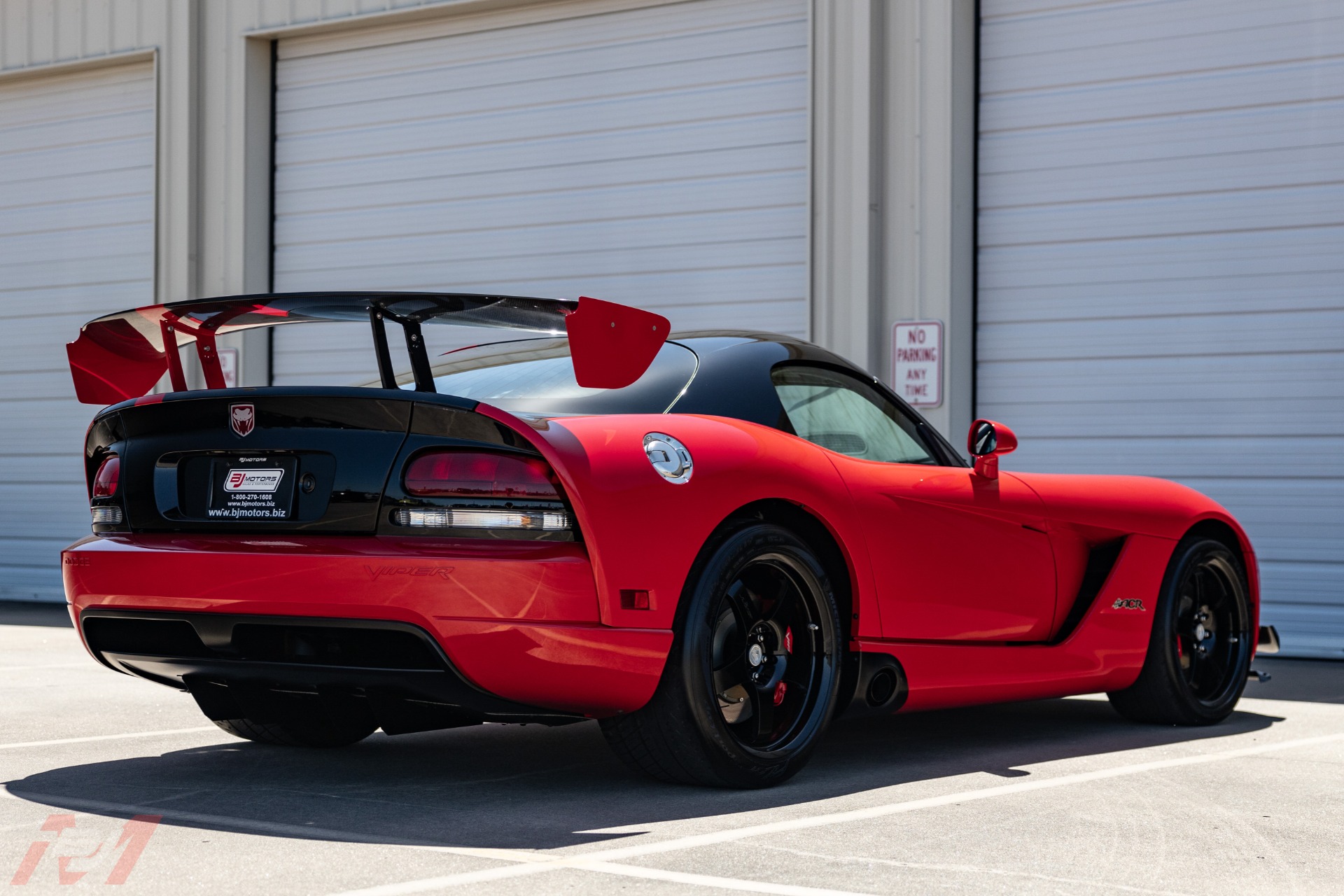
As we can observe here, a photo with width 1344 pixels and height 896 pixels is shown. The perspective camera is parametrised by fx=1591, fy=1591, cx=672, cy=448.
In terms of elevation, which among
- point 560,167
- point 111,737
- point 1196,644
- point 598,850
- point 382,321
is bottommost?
point 111,737

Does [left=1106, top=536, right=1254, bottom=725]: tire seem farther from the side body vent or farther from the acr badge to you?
the acr badge

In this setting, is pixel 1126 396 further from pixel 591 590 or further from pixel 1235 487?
pixel 591 590

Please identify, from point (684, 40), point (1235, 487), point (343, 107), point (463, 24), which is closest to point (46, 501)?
point (343, 107)

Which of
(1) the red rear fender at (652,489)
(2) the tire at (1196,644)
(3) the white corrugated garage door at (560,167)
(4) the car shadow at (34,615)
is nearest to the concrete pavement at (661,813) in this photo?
(2) the tire at (1196,644)

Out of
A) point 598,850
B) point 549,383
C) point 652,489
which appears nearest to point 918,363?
point 549,383

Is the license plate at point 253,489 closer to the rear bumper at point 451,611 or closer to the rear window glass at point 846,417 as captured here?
the rear bumper at point 451,611

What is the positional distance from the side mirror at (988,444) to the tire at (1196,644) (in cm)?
99

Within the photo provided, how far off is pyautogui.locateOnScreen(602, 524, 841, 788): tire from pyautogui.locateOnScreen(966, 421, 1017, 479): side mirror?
979mm

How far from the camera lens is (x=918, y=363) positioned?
983cm

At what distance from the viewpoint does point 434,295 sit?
3.66m

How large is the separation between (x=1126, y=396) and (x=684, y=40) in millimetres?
3912

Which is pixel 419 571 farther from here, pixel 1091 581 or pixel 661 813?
pixel 1091 581

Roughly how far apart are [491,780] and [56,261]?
1095 cm

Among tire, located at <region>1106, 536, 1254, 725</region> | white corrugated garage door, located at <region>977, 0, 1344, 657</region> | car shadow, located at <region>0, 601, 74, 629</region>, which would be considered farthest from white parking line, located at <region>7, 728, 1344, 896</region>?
car shadow, located at <region>0, 601, 74, 629</region>
